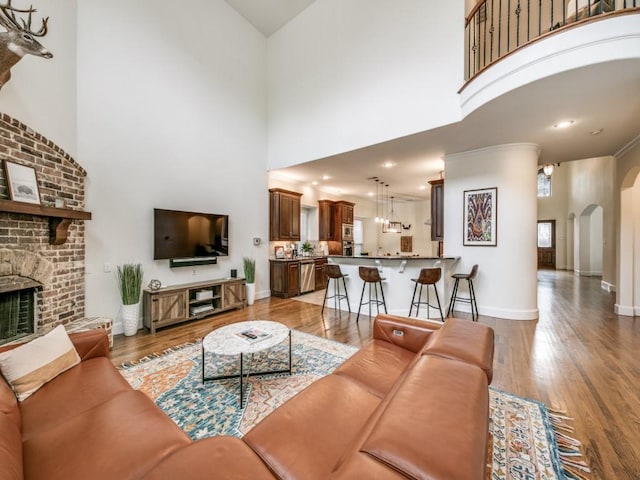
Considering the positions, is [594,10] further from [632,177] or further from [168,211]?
[168,211]

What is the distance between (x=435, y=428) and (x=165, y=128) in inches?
205

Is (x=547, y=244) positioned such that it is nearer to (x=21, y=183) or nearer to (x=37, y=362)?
(x=37, y=362)

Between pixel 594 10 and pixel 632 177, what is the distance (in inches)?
118

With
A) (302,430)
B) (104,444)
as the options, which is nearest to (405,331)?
(302,430)

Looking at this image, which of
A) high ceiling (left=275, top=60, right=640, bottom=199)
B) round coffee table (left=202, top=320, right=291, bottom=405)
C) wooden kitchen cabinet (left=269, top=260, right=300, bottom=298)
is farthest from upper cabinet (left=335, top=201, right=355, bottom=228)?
round coffee table (left=202, top=320, right=291, bottom=405)

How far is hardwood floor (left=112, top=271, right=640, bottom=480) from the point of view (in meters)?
1.81

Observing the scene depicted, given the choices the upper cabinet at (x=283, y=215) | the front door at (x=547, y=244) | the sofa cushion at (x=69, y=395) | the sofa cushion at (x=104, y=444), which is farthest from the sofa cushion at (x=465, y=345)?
Answer: the front door at (x=547, y=244)

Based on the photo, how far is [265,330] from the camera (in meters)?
2.61

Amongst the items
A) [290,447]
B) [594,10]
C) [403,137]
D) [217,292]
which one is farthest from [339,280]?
[594,10]

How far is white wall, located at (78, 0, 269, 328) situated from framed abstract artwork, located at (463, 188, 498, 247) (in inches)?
166

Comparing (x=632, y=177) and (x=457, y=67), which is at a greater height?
(x=457, y=67)

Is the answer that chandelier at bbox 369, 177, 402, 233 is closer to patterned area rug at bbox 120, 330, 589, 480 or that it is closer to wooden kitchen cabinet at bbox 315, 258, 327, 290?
wooden kitchen cabinet at bbox 315, 258, 327, 290

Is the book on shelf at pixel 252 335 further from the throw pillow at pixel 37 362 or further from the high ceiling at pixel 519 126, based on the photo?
the high ceiling at pixel 519 126

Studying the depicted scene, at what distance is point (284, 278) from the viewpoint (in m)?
6.08
